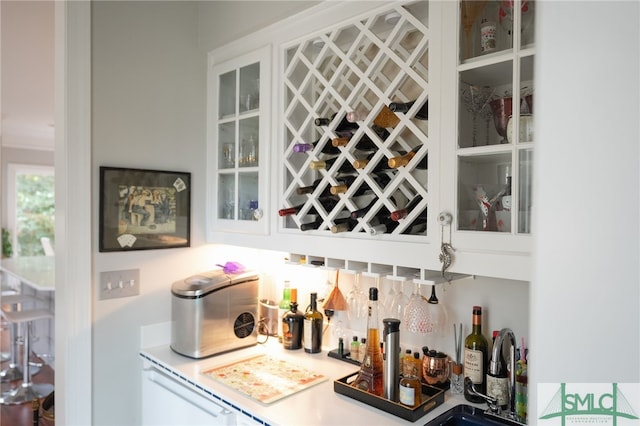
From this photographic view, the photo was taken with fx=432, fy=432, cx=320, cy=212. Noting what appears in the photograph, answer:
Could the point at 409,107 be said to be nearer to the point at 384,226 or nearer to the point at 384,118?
the point at 384,118

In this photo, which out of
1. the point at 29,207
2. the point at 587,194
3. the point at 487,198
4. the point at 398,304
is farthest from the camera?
the point at 29,207

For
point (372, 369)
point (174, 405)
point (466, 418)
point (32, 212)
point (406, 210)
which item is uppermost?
point (406, 210)

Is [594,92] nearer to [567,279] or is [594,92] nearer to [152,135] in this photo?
[567,279]

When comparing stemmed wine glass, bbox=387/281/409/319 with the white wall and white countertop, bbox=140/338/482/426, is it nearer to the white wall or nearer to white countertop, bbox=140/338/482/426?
white countertop, bbox=140/338/482/426

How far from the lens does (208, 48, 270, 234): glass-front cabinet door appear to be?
180cm

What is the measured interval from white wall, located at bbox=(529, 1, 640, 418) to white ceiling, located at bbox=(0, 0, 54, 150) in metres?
2.59

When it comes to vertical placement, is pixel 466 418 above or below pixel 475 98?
below

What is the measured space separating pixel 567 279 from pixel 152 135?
1896 millimetres

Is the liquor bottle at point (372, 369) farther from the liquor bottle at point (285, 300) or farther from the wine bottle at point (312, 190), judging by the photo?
the liquor bottle at point (285, 300)

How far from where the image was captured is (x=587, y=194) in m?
0.32

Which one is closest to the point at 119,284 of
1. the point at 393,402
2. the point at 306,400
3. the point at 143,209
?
the point at 143,209

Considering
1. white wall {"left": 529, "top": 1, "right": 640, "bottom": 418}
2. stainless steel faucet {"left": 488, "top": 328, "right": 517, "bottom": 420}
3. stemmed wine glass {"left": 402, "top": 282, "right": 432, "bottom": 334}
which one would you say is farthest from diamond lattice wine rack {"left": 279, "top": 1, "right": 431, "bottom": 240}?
white wall {"left": 529, "top": 1, "right": 640, "bottom": 418}

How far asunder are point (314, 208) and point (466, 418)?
86 cm

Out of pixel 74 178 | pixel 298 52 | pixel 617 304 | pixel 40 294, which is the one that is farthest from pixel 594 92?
pixel 40 294
